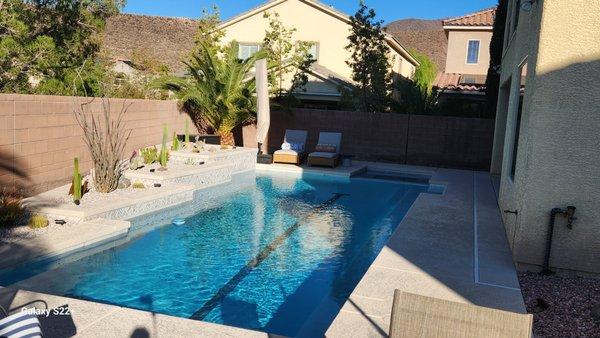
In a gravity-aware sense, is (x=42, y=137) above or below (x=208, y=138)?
above

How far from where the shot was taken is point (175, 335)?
462cm

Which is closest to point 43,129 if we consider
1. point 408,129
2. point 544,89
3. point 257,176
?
point 257,176

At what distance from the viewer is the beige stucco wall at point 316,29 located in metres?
28.5

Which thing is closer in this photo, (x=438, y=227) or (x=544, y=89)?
(x=544, y=89)

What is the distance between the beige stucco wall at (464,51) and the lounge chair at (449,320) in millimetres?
31635

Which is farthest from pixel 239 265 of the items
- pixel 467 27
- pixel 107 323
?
pixel 467 27

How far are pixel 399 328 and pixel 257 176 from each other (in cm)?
1343

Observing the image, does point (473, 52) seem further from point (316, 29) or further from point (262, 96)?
point (262, 96)

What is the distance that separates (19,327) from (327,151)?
1538cm

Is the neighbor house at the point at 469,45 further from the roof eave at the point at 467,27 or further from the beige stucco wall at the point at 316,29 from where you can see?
the beige stucco wall at the point at 316,29

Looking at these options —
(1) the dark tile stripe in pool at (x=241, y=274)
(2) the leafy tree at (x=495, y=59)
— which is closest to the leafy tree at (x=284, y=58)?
(2) the leafy tree at (x=495, y=59)

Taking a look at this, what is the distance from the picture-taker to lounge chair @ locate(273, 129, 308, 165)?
1798cm

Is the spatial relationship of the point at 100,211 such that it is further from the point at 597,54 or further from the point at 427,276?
the point at 597,54

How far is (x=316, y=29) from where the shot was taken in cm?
2881
